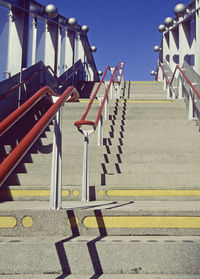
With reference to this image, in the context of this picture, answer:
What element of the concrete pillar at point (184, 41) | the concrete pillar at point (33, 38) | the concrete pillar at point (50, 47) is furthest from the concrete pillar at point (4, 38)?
the concrete pillar at point (184, 41)

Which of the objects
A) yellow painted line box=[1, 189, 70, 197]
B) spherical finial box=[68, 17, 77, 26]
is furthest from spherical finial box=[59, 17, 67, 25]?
yellow painted line box=[1, 189, 70, 197]

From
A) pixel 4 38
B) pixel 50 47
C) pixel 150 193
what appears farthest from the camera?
pixel 50 47

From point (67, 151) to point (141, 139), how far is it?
4.36 ft

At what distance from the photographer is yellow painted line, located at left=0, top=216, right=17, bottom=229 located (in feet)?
7.43

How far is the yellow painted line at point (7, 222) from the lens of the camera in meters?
2.26

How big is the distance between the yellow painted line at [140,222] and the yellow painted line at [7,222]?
0.53 meters

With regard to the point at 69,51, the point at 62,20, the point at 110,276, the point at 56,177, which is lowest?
the point at 110,276

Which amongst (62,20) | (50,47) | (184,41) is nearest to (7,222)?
(50,47)

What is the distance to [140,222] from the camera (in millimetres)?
2299

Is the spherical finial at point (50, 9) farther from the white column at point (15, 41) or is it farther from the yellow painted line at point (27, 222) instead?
the yellow painted line at point (27, 222)

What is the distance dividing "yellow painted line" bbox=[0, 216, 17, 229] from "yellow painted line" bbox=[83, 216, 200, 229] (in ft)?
1.74

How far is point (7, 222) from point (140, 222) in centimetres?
100

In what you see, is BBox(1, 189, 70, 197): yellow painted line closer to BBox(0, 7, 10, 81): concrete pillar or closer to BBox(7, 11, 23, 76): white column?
BBox(0, 7, 10, 81): concrete pillar

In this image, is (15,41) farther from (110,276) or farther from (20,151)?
(110,276)
